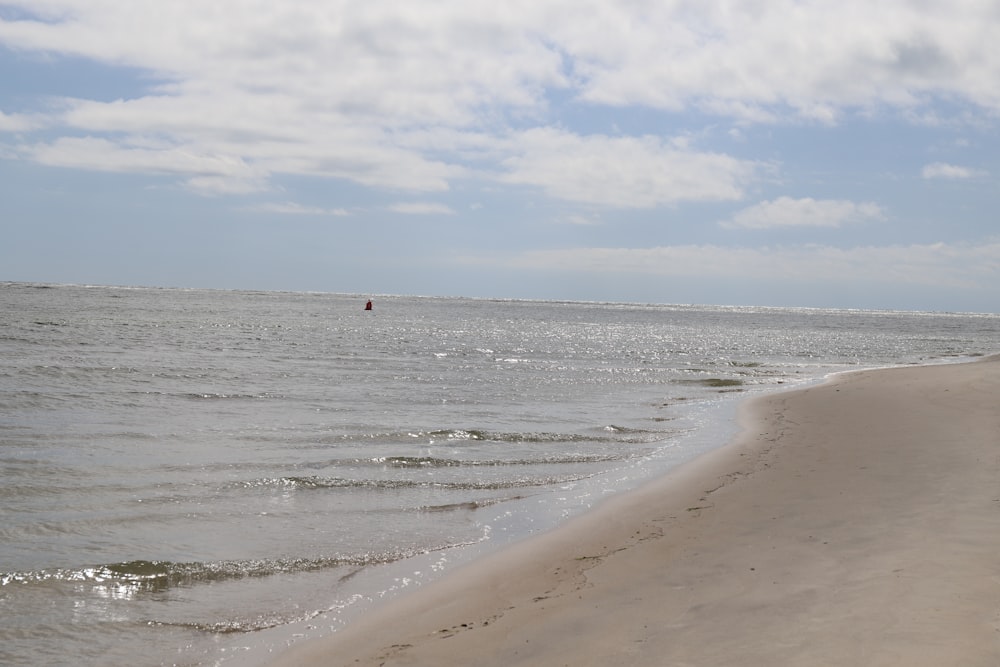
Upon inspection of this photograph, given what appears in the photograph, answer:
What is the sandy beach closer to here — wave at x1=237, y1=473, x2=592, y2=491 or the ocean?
the ocean

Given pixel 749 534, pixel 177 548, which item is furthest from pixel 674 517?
pixel 177 548

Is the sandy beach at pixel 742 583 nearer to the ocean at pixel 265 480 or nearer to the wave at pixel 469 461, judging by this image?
the ocean at pixel 265 480

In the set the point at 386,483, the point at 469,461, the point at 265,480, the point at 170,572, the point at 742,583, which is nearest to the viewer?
the point at 742,583

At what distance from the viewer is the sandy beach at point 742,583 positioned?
17.0 feet

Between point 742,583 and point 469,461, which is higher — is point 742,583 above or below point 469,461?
above

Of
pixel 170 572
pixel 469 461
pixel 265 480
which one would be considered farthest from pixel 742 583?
pixel 469 461

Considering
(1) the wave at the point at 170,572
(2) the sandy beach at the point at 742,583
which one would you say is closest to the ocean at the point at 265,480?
(1) the wave at the point at 170,572

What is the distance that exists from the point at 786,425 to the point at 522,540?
33.7ft

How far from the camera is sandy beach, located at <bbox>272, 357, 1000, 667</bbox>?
5191 millimetres

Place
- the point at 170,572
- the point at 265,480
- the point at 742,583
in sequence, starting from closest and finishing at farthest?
the point at 742,583 < the point at 170,572 < the point at 265,480

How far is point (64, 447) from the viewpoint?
1314 centimetres

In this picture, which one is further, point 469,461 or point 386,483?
point 469,461

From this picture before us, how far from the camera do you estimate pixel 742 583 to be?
655cm

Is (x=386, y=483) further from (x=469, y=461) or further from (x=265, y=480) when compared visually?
(x=469, y=461)
